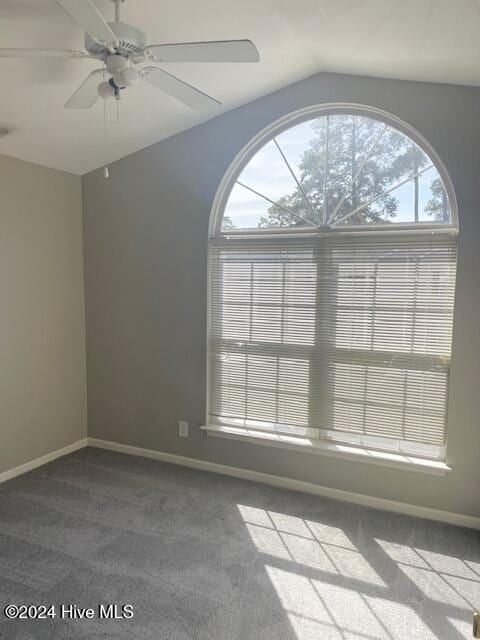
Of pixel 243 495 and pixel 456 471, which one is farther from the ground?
pixel 456 471

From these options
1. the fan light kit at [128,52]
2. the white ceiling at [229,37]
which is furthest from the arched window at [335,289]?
the fan light kit at [128,52]

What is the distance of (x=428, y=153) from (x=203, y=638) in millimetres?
Result: 2937

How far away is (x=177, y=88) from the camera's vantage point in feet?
6.35

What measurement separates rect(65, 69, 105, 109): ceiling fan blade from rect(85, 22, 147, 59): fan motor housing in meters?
0.14

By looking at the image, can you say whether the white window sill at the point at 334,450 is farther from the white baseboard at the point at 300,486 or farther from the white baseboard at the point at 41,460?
the white baseboard at the point at 41,460

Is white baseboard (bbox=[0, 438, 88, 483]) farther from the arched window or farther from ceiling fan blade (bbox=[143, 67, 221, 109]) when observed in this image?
ceiling fan blade (bbox=[143, 67, 221, 109])

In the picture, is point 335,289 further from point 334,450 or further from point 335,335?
point 334,450

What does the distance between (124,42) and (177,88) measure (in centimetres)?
35

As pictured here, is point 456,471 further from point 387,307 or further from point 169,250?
point 169,250

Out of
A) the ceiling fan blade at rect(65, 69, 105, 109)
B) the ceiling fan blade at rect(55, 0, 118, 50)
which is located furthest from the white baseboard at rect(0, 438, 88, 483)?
the ceiling fan blade at rect(55, 0, 118, 50)

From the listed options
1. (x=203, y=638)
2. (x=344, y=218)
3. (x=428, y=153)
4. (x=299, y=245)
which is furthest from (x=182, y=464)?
(x=428, y=153)

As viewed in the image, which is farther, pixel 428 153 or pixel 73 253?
pixel 73 253

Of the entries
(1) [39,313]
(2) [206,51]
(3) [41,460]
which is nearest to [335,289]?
(2) [206,51]

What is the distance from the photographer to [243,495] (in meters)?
3.05
